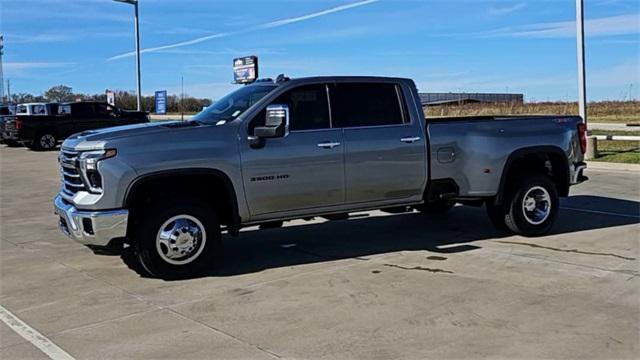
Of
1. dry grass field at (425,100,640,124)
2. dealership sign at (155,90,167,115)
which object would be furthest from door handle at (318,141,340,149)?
dry grass field at (425,100,640,124)

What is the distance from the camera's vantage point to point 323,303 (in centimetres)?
570

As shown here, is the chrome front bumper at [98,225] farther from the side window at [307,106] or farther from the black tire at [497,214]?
the black tire at [497,214]

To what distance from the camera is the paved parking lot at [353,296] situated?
4.70 meters

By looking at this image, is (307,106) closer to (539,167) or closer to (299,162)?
(299,162)

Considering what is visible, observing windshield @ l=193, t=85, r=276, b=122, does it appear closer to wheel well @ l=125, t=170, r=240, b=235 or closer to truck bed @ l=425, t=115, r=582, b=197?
wheel well @ l=125, t=170, r=240, b=235

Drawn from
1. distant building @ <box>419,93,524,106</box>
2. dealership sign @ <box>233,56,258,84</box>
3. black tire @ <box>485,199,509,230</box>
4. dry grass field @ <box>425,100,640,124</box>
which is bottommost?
black tire @ <box>485,199,509,230</box>

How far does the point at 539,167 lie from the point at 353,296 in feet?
12.8

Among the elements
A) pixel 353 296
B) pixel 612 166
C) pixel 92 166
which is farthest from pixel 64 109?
pixel 353 296

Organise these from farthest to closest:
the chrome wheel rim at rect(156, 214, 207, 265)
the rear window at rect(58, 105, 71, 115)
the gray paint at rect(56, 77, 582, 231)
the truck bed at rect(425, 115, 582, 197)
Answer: the rear window at rect(58, 105, 71, 115) → the truck bed at rect(425, 115, 582, 197) → the chrome wheel rim at rect(156, 214, 207, 265) → the gray paint at rect(56, 77, 582, 231)

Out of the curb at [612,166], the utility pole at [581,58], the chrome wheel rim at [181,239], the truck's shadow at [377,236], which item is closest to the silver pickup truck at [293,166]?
the chrome wheel rim at [181,239]

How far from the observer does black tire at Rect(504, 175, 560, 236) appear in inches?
327

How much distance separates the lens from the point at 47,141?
28062mm

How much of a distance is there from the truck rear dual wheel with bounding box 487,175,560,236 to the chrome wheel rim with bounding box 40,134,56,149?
23789 millimetres

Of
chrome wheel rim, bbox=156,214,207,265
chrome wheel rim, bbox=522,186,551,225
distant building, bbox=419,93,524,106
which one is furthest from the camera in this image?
distant building, bbox=419,93,524,106
